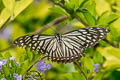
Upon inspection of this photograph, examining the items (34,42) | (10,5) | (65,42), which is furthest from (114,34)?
(10,5)

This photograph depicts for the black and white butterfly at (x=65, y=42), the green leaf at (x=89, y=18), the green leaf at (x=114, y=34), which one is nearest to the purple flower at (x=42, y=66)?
the black and white butterfly at (x=65, y=42)

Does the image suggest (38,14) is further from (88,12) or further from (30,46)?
(30,46)

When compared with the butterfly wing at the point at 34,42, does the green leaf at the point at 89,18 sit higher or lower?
higher

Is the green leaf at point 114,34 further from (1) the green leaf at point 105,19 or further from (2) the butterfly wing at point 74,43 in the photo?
(2) the butterfly wing at point 74,43

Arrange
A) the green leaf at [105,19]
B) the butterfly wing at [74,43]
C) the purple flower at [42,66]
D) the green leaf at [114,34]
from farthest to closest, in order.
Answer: the green leaf at [114,34] < the green leaf at [105,19] < the butterfly wing at [74,43] < the purple flower at [42,66]

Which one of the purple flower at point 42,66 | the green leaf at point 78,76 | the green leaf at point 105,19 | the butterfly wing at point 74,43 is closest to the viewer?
the purple flower at point 42,66

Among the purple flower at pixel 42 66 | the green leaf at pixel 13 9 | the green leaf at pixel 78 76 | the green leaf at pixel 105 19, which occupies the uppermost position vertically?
the green leaf at pixel 13 9

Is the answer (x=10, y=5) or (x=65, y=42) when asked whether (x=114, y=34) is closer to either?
(x=65, y=42)

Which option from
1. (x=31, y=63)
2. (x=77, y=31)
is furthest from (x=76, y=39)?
(x=31, y=63)

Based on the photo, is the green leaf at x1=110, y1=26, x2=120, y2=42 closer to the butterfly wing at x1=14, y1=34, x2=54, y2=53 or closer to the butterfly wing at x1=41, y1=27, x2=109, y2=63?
the butterfly wing at x1=41, y1=27, x2=109, y2=63
